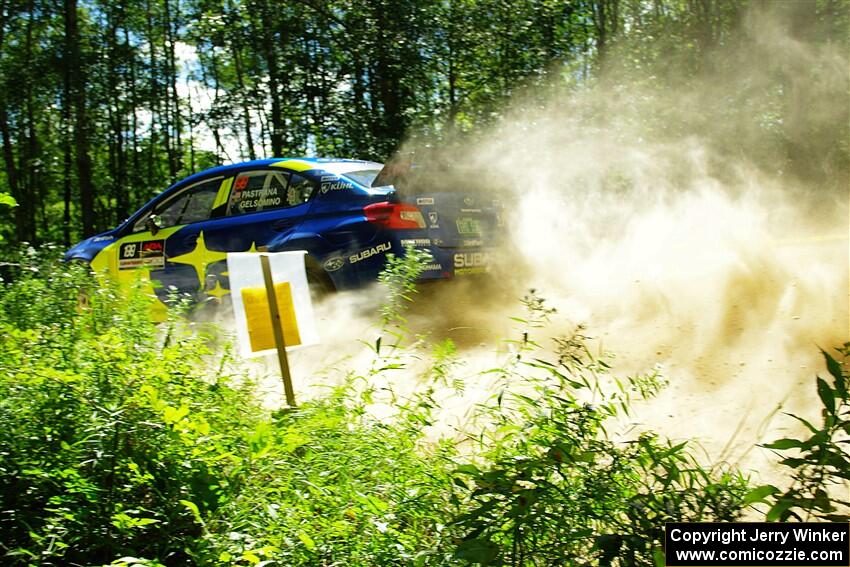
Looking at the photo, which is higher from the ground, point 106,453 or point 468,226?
point 468,226

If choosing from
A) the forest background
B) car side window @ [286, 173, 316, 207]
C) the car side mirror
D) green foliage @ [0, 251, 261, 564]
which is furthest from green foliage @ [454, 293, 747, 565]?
the forest background

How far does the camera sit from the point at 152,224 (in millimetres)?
8477

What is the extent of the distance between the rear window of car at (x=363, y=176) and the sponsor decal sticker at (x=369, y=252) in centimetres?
67

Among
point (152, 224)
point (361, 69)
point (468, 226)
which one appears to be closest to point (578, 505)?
point (468, 226)

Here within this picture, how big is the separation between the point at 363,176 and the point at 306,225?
74 cm

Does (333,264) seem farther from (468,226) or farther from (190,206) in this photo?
(190,206)

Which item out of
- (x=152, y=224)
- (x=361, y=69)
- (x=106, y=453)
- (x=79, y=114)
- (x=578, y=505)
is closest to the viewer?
(x=578, y=505)

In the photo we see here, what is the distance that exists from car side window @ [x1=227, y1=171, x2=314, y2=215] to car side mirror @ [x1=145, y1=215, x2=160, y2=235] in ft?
3.26

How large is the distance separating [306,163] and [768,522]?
5.73m

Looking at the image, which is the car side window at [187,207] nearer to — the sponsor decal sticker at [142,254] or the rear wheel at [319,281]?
the sponsor decal sticker at [142,254]

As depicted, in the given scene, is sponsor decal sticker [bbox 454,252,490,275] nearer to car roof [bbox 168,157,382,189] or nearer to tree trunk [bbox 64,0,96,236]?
car roof [bbox 168,157,382,189]

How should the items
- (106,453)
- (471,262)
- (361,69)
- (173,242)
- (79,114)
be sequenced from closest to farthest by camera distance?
(106,453)
(471,262)
(173,242)
(361,69)
(79,114)

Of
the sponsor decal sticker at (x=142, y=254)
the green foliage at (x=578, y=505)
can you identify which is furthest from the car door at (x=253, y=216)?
the green foliage at (x=578, y=505)

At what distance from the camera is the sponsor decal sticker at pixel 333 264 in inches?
284
